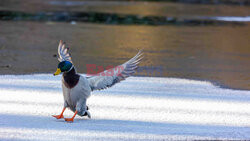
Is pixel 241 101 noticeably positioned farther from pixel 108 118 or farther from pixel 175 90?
pixel 108 118

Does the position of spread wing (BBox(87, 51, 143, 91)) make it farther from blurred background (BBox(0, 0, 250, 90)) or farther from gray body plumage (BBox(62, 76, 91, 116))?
blurred background (BBox(0, 0, 250, 90))

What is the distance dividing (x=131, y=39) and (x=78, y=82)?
23.4 ft

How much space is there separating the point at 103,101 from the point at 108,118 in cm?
84

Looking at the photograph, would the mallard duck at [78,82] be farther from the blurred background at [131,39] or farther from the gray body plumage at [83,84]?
the blurred background at [131,39]

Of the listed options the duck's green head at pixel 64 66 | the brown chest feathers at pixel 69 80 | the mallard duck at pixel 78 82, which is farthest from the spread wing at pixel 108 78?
the duck's green head at pixel 64 66

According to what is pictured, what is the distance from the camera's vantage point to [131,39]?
12.0 m

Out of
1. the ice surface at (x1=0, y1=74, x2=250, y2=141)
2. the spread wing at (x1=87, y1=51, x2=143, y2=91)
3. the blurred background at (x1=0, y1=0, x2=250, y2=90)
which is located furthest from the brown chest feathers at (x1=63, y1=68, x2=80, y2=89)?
the blurred background at (x1=0, y1=0, x2=250, y2=90)

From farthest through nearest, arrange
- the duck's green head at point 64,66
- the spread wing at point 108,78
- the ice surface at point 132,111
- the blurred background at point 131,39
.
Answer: the blurred background at point 131,39 < the spread wing at point 108,78 < the duck's green head at point 64,66 < the ice surface at point 132,111

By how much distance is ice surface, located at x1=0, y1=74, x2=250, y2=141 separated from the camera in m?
4.72

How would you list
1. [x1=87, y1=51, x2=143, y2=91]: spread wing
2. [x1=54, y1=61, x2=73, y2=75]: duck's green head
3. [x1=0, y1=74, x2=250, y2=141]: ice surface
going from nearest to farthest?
1. [x1=0, y1=74, x2=250, y2=141]: ice surface
2. [x1=54, y1=61, x2=73, y2=75]: duck's green head
3. [x1=87, y1=51, x2=143, y2=91]: spread wing

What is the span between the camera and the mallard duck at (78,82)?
4.90 m

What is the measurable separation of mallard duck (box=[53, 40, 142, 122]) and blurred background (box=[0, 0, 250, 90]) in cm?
282

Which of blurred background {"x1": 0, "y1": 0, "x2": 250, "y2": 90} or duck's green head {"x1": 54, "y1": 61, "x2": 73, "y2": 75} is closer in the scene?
duck's green head {"x1": 54, "y1": 61, "x2": 73, "y2": 75}

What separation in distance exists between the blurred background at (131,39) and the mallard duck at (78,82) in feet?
9.24
